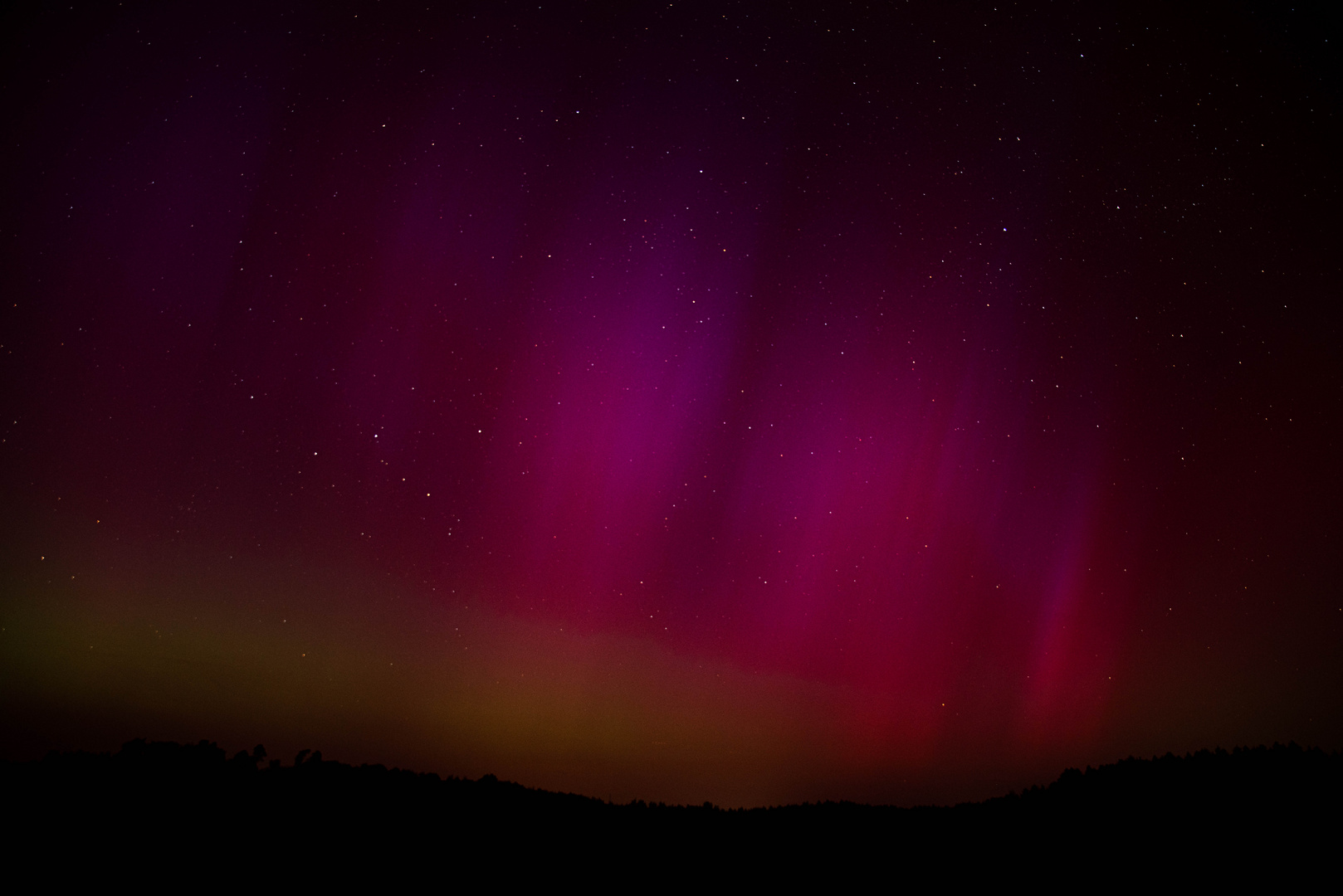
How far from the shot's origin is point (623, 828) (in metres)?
7.86

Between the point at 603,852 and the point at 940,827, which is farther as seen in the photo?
the point at 940,827

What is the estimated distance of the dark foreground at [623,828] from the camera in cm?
579

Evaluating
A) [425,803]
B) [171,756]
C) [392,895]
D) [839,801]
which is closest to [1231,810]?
[839,801]

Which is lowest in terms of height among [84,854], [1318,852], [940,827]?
[84,854]

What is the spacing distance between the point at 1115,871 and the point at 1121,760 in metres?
3.59

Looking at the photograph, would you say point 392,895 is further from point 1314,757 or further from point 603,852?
point 1314,757

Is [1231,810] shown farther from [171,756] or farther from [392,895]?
[171,756]

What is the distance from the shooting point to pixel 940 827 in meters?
7.50

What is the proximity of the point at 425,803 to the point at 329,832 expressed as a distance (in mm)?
1476

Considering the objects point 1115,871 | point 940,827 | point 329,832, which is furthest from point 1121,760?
point 329,832

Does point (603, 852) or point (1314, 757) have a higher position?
point (1314, 757)

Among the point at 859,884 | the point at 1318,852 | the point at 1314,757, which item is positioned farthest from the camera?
the point at 1314,757

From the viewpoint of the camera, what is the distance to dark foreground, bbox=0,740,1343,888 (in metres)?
5.79

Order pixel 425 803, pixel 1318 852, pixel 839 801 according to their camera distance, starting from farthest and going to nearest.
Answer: pixel 839 801
pixel 425 803
pixel 1318 852
